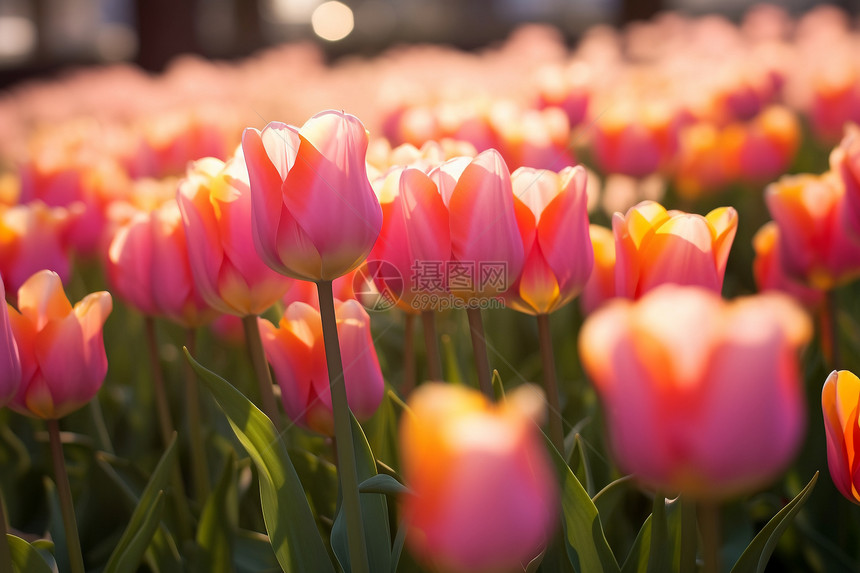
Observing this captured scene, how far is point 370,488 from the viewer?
65 centimetres

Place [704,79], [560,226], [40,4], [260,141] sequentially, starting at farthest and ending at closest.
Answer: [40,4]
[704,79]
[560,226]
[260,141]

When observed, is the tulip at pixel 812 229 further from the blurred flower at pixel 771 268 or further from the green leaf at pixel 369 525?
the green leaf at pixel 369 525

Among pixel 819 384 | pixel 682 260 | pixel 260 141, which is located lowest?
pixel 819 384

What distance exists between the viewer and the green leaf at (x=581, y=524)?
682mm

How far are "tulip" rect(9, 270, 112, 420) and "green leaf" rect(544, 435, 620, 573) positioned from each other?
1.50 feet

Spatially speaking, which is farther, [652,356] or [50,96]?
[50,96]

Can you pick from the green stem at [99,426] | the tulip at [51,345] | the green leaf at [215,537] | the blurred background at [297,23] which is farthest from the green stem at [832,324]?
the blurred background at [297,23]

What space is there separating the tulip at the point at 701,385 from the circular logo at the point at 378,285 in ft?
1.27

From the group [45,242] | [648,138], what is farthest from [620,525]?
[648,138]

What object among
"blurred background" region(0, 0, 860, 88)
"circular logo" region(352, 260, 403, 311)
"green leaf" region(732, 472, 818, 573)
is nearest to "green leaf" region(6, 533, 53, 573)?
"circular logo" region(352, 260, 403, 311)

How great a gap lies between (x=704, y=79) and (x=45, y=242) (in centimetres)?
204

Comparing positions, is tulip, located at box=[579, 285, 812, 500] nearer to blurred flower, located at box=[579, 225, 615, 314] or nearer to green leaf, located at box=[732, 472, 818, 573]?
green leaf, located at box=[732, 472, 818, 573]

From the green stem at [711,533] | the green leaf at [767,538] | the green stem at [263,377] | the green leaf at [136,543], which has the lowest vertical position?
the green leaf at [136,543]

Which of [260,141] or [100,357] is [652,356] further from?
[100,357]
